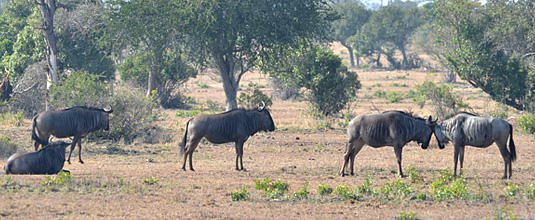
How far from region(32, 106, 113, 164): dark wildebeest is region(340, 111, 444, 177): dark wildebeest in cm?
645

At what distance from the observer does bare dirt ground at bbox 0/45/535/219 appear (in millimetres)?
9250

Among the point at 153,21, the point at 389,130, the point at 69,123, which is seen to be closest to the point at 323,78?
the point at 153,21

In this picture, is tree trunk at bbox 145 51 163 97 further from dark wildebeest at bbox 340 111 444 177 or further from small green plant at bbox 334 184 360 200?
small green plant at bbox 334 184 360 200

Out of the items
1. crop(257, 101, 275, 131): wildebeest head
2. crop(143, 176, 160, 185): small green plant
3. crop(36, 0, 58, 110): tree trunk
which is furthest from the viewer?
crop(36, 0, 58, 110): tree trunk

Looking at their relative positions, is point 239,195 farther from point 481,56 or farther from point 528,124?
point 481,56

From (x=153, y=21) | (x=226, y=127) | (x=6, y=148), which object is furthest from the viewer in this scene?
(x=153, y=21)

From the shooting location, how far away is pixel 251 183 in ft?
38.8

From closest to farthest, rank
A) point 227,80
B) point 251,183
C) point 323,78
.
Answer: point 251,183 → point 227,80 → point 323,78

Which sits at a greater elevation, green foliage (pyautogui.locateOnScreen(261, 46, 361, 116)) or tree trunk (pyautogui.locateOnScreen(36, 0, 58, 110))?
tree trunk (pyautogui.locateOnScreen(36, 0, 58, 110))

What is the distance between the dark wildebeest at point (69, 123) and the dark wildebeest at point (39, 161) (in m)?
1.65

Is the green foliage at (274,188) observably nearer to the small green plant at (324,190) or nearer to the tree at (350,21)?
the small green plant at (324,190)

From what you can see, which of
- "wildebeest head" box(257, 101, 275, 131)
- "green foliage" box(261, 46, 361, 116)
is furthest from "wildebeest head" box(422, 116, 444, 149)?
"green foliage" box(261, 46, 361, 116)

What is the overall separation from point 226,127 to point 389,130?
362cm

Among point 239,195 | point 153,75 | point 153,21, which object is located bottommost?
point 239,195
